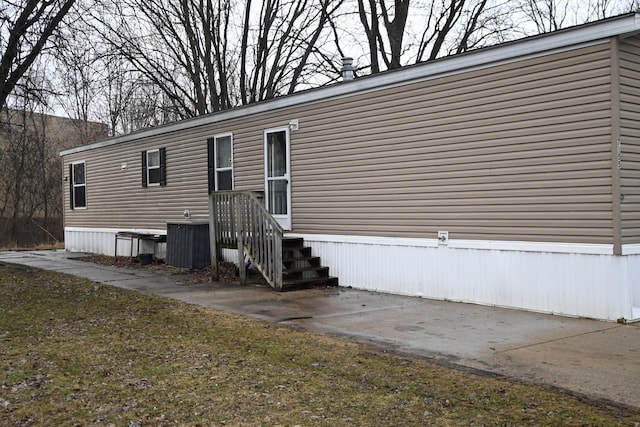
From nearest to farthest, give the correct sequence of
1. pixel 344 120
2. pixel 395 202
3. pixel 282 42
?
pixel 395 202
pixel 344 120
pixel 282 42

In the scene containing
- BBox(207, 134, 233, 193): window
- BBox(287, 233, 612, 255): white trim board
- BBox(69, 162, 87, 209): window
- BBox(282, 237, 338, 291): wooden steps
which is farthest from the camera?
BBox(69, 162, 87, 209): window

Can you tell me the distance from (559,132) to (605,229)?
121 cm

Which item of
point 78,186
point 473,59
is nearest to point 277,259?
point 473,59

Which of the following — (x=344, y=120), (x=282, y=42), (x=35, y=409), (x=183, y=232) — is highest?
(x=282, y=42)

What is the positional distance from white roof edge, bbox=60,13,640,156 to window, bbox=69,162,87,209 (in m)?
7.11

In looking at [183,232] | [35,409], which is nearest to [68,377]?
[35,409]

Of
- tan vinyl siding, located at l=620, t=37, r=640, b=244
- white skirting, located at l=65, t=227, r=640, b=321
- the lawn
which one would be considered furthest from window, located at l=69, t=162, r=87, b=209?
tan vinyl siding, located at l=620, t=37, r=640, b=244

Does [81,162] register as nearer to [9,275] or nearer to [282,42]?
[9,275]

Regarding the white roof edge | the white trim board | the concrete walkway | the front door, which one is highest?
the white roof edge

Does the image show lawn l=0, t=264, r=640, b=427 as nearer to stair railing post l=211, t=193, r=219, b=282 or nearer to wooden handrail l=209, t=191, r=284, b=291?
wooden handrail l=209, t=191, r=284, b=291

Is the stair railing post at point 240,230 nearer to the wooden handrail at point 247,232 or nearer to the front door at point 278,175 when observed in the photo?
the wooden handrail at point 247,232

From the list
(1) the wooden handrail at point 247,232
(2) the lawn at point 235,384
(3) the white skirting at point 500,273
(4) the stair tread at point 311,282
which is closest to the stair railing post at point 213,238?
(1) the wooden handrail at point 247,232

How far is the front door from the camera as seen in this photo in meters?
10.6

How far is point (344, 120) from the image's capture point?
31.3ft
